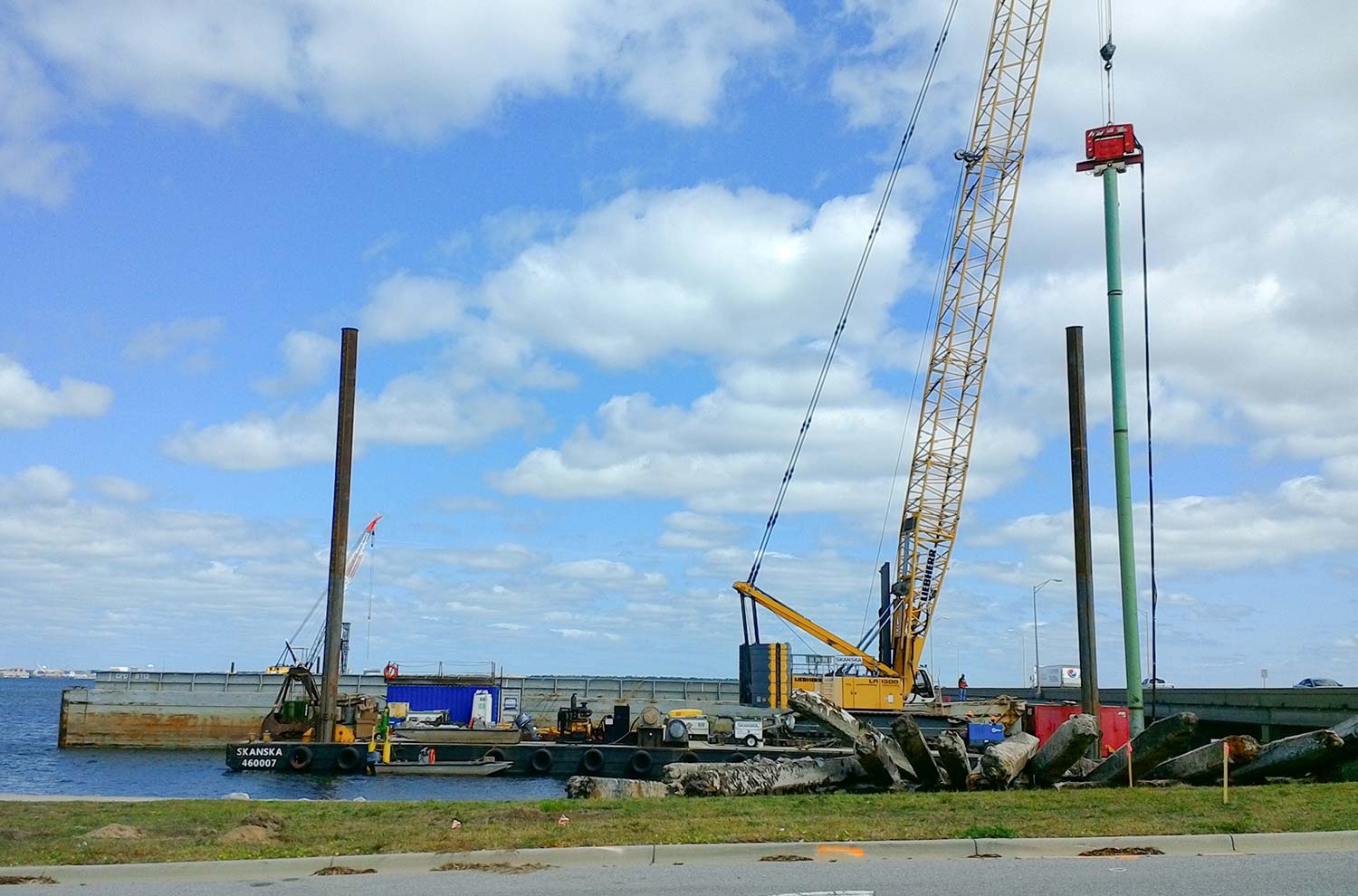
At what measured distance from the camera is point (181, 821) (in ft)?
48.4

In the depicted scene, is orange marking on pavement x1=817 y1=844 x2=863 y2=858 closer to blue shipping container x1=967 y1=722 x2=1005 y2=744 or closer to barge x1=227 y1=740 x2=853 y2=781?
barge x1=227 y1=740 x2=853 y2=781

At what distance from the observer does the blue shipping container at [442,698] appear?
62250 millimetres

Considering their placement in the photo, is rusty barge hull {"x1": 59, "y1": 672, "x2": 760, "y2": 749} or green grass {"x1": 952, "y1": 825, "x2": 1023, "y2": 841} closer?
green grass {"x1": 952, "y1": 825, "x2": 1023, "y2": 841}

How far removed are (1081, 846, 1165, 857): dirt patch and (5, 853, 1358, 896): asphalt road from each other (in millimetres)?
284

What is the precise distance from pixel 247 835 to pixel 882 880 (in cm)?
717

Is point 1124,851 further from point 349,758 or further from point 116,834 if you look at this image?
point 349,758

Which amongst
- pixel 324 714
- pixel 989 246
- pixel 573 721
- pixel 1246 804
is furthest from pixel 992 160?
pixel 1246 804

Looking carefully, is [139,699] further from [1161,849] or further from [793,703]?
[1161,849]

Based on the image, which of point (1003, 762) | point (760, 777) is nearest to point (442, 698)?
point (760, 777)

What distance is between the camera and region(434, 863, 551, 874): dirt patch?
11648 mm

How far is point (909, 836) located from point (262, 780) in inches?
1376

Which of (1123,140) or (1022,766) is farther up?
(1123,140)

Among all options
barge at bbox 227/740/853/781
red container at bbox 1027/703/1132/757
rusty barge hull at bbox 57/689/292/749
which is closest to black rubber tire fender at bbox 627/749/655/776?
barge at bbox 227/740/853/781

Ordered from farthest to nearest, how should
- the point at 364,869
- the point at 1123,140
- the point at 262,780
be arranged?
1. the point at 262,780
2. the point at 1123,140
3. the point at 364,869
